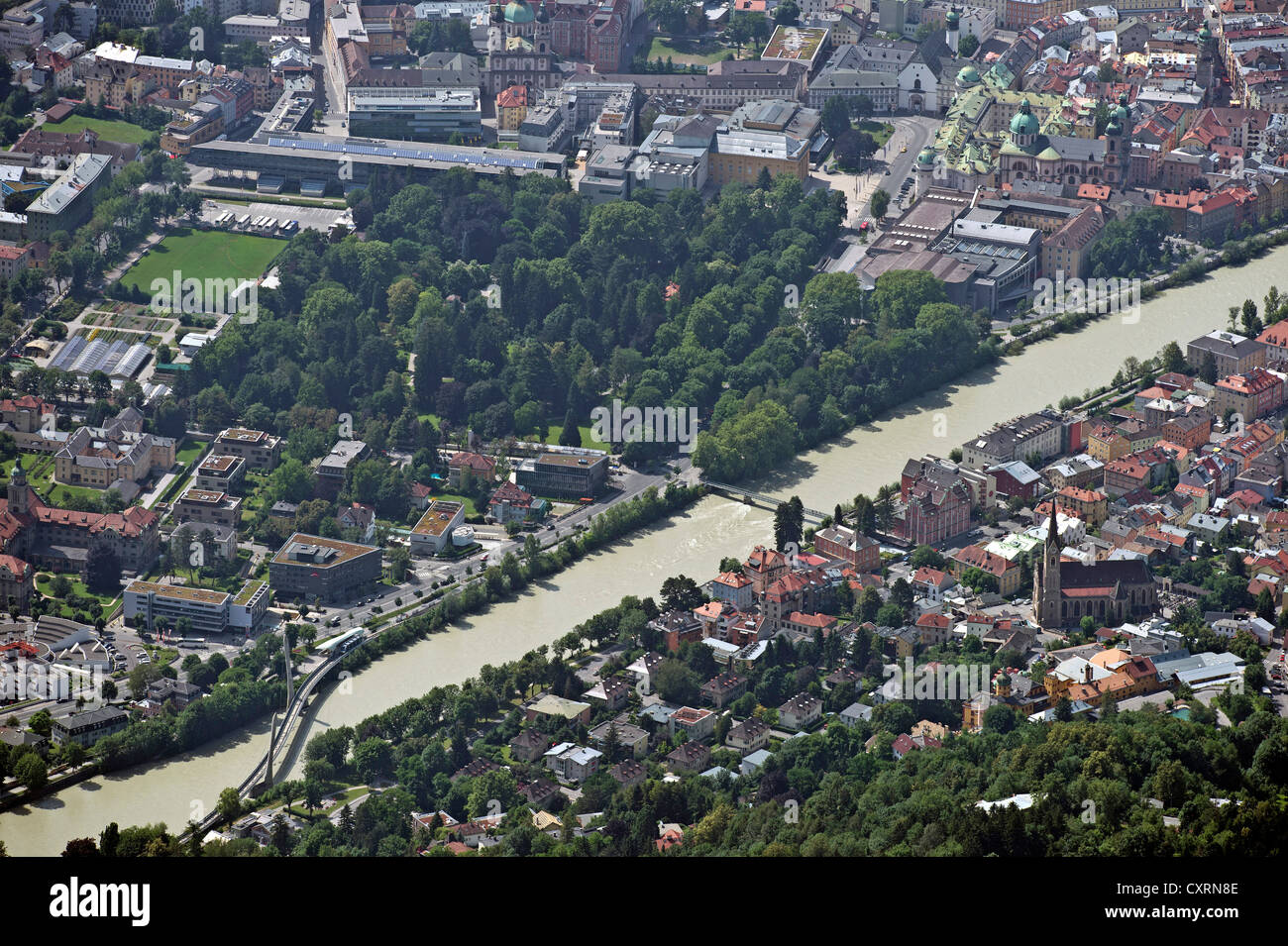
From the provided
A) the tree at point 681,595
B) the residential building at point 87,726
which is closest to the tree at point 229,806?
the residential building at point 87,726

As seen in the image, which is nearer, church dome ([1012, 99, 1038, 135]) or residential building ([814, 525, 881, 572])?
residential building ([814, 525, 881, 572])

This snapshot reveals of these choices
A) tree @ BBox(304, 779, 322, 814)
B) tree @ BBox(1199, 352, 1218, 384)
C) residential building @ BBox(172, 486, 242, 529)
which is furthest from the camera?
tree @ BBox(1199, 352, 1218, 384)

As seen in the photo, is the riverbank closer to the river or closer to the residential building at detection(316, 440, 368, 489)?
the river

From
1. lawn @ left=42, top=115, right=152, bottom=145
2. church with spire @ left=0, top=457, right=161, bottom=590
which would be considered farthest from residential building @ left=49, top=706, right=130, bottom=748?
lawn @ left=42, top=115, right=152, bottom=145

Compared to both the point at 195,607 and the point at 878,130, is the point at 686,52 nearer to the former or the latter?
the point at 878,130

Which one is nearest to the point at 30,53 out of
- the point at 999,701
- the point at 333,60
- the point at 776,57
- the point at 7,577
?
the point at 333,60

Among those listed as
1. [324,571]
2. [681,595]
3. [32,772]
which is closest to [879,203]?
[681,595]
